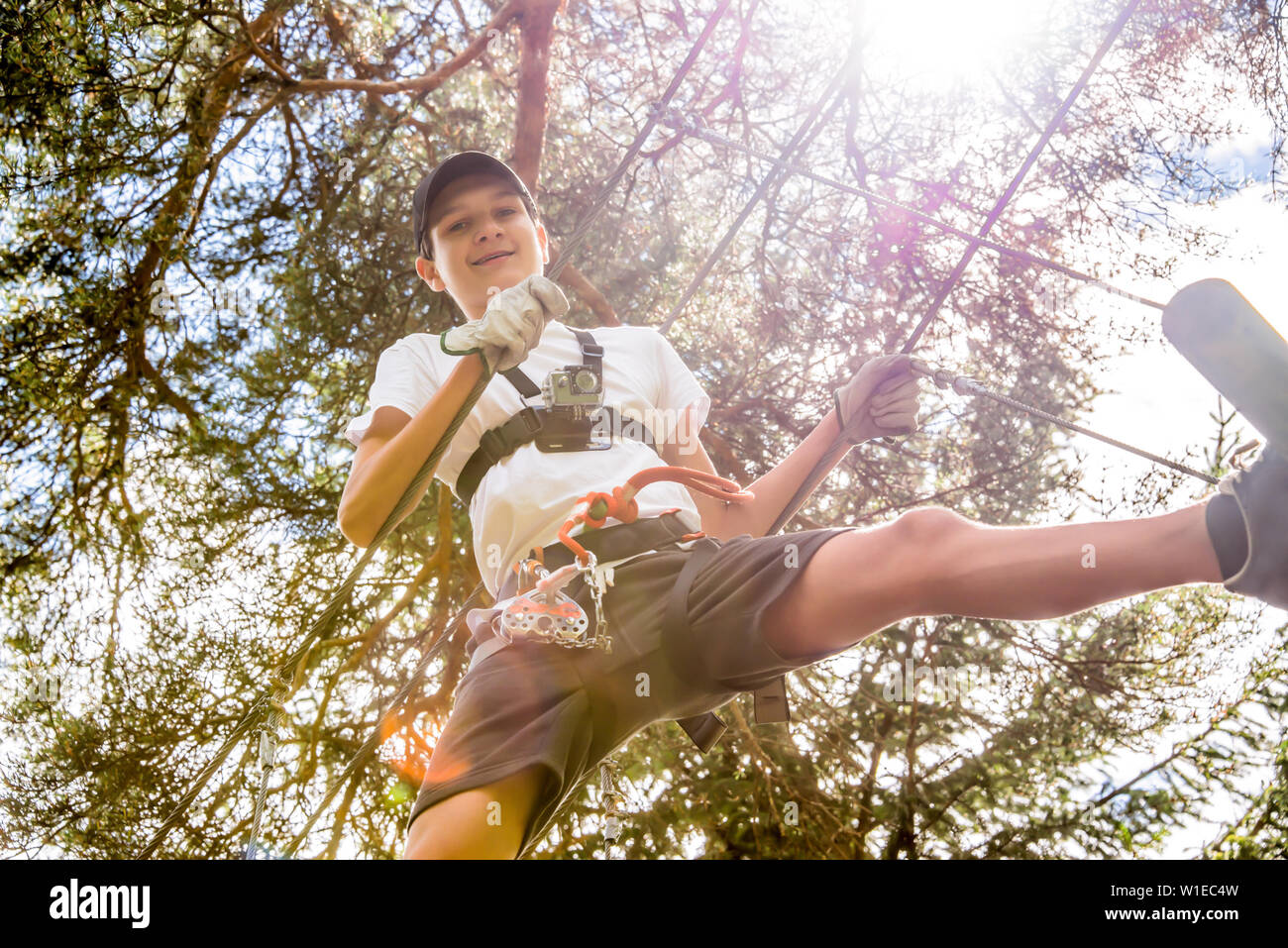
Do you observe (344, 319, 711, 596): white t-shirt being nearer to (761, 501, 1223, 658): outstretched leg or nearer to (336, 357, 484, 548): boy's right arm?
(336, 357, 484, 548): boy's right arm

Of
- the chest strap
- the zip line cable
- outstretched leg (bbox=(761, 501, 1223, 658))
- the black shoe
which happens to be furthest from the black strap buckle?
the black shoe

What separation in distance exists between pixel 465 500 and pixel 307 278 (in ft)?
10.8

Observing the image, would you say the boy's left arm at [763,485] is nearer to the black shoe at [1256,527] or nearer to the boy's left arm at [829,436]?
the boy's left arm at [829,436]

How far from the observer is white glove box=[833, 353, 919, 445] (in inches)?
82.0

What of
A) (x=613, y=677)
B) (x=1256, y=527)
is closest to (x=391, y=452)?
(x=613, y=677)

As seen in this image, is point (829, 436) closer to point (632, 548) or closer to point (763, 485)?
point (763, 485)

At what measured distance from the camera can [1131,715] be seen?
477 cm

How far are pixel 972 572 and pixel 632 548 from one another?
0.63 m

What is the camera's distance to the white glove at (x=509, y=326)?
1.58 m

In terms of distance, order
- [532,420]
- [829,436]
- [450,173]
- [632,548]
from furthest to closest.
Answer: [450,173]
[829,436]
[532,420]
[632,548]

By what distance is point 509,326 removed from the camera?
5.18 feet

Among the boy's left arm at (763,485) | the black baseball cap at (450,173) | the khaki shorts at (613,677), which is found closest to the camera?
the khaki shorts at (613,677)

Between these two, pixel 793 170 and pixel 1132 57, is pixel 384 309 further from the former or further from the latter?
pixel 1132 57

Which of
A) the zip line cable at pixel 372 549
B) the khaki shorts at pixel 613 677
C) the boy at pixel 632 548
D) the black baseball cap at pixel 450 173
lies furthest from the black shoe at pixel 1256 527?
the black baseball cap at pixel 450 173
